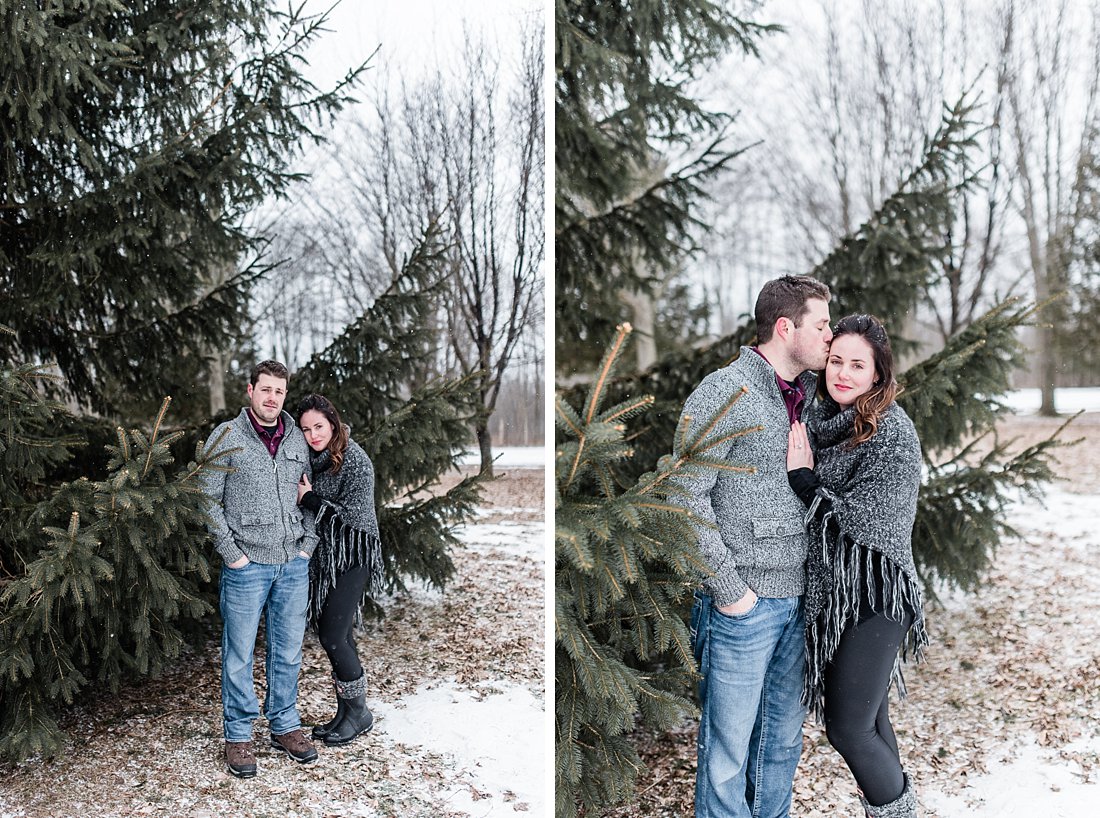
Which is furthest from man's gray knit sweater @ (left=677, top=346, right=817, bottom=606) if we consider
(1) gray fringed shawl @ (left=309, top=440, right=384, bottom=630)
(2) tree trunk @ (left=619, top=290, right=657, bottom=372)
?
(2) tree trunk @ (left=619, top=290, right=657, bottom=372)

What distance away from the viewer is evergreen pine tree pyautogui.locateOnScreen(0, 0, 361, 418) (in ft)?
7.05

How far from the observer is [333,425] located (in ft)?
6.73

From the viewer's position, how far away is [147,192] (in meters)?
2.16

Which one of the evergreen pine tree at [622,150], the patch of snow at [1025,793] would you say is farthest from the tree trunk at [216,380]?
the patch of snow at [1025,793]

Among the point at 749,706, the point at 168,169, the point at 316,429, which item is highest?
the point at 168,169

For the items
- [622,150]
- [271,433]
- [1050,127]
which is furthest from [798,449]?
[1050,127]

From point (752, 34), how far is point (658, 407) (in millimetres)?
1685

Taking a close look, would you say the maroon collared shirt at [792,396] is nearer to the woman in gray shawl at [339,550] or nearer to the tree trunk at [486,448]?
the tree trunk at [486,448]

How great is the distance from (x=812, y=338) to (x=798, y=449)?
226 mm

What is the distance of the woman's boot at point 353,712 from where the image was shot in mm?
2035

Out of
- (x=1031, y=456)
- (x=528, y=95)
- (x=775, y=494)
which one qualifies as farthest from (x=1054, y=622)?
(x=528, y=95)

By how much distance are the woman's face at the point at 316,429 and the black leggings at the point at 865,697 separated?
128 cm

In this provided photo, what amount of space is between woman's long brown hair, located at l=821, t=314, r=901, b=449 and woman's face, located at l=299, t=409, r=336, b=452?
1.22 meters

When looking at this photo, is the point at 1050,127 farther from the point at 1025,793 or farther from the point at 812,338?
the point at 1025,793
